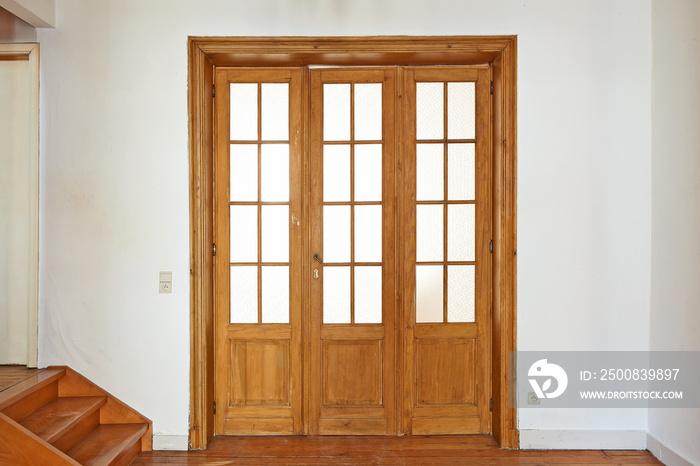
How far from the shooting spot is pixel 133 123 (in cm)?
287

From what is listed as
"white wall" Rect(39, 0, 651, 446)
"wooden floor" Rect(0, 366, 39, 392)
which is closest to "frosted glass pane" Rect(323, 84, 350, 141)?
"white wall" Rect(39, 0, 651, 446)

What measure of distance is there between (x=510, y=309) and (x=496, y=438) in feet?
2.97

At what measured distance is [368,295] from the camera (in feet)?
10.1

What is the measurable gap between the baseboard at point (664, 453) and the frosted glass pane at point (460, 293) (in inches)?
53.5

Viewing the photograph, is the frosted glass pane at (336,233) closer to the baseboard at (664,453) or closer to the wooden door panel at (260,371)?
the wooden door panel at (260,371)

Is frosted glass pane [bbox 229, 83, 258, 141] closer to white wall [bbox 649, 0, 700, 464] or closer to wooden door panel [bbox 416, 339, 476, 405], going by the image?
wooden door panel [bbox 416, 339, 476, 405]

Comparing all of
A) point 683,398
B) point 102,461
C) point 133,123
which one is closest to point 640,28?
point 683,398

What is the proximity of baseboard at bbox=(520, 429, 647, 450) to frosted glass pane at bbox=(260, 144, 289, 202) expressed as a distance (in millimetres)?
2301

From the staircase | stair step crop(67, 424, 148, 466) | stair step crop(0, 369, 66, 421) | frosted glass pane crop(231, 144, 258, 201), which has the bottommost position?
stair step crop(67, 424, 148, 466)

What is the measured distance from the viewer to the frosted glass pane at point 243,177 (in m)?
3.06

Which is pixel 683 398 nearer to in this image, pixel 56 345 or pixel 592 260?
pixel 592 260

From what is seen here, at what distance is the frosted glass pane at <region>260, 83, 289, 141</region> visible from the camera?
120 inches

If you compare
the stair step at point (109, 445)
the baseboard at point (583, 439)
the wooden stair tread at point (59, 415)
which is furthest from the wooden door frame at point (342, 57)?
the wooden stair tread at point (59, 415)

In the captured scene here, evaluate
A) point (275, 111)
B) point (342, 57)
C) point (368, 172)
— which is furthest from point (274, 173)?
point (342, 57)
